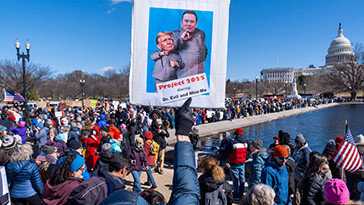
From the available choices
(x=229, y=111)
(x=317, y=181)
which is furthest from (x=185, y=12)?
(x=229, y=111)

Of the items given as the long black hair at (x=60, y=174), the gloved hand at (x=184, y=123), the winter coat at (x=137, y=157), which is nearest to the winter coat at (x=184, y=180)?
the gloved hand at (x=184, y=123)

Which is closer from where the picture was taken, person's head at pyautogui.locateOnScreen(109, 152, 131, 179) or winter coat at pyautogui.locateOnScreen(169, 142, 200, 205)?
winter coat at pyautogui.locateOnScreen(169, 142, 200, 205)

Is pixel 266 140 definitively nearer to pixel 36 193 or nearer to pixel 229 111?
pixel 229 111

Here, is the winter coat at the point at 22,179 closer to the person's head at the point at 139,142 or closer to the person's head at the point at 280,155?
the person's head at the point at 139,142

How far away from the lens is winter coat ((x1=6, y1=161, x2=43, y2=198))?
10.7 ft

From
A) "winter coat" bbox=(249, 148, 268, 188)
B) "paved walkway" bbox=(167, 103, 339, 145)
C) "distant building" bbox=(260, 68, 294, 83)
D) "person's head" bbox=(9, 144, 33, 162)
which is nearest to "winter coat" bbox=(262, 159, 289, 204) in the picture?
"winter coat" bbox=(249, 148, 268, 188)

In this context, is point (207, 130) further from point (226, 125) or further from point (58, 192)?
point (58, 192)

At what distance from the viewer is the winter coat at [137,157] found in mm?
5463

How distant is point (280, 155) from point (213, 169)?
1.16m

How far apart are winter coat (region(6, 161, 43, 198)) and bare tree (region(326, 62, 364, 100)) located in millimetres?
70366

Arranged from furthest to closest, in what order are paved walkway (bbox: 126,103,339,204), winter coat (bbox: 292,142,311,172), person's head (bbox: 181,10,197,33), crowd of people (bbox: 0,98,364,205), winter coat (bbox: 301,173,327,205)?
paved walkway (bbox: 126,103,339,204) → winter coat (bbox: 292,142,311,172) → winter coat (bbox: 301,173,327,205) → person's head (bbox: 181,10,197,33) → crowd of people (bbox: 0,98,364,205)

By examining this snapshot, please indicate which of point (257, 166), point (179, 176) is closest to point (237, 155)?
point (257, 166)

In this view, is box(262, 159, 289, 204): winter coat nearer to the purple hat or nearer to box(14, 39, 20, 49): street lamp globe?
the purple hat

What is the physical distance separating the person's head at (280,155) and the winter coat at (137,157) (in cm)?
322
